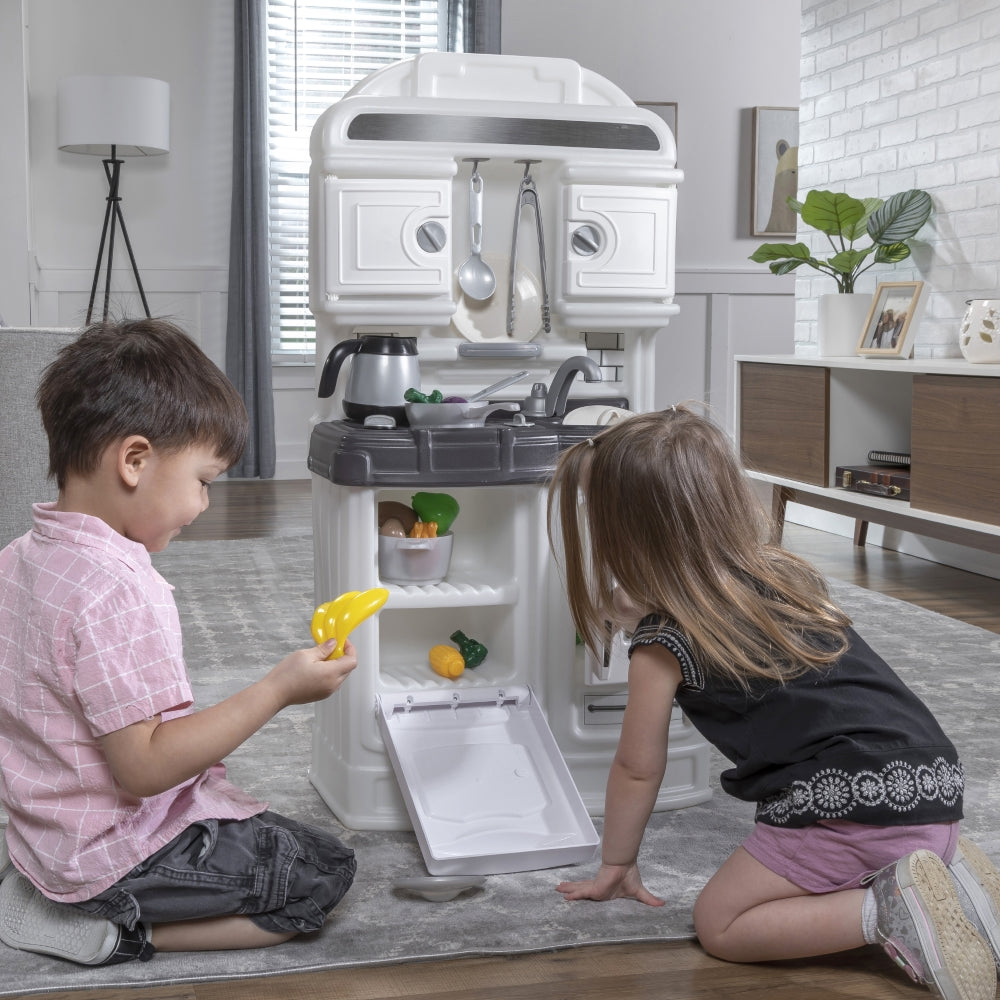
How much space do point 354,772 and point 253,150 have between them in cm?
420

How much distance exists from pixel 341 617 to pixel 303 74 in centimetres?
486

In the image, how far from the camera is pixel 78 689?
1.19 meters

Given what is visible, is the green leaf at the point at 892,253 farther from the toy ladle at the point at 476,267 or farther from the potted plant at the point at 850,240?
the toy ladle at the point at 476,267

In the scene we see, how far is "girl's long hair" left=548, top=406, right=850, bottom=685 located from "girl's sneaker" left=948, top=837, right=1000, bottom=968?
0.26 metres

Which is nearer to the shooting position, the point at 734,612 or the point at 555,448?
the point at 734,612

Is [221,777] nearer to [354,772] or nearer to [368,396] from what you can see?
[354,772]

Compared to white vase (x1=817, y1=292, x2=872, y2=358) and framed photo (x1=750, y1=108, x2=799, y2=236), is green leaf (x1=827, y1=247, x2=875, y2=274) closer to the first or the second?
white vase (x1=817, y1=292, x2=872, y2=358)

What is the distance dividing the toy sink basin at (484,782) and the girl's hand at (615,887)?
10cm

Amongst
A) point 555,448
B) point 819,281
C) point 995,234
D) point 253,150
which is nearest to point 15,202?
point 253,150

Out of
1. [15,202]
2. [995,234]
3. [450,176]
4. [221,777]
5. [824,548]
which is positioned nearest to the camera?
[221,777]

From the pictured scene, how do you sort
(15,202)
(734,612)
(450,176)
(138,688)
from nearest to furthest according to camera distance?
(138,688), (734,612), (450,176), (15,202)

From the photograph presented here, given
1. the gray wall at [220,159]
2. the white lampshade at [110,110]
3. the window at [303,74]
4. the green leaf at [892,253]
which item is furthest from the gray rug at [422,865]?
the window at [303,74]

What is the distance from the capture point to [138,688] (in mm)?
1195

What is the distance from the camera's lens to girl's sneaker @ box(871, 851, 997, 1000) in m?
1.18
